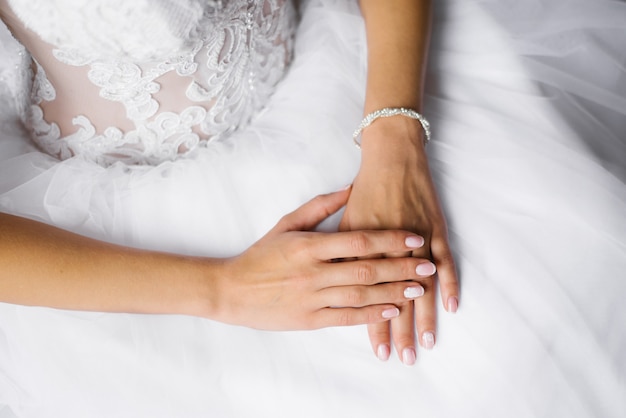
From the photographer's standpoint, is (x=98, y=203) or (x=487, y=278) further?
(x=98, y=203)

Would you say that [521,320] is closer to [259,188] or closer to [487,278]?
[487,278]

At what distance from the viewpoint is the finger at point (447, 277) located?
2.57 feet

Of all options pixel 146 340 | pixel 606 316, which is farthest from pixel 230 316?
pixel 606 316

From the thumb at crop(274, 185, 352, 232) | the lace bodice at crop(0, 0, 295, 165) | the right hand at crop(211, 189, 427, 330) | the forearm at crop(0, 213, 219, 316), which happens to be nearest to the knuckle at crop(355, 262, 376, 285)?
the right hand at crop(211, 189, 427, 330)

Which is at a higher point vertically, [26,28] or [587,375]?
[26,28]

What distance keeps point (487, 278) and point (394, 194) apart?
0.19 m

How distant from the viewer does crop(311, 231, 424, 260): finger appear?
817mm

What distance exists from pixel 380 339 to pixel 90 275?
43 centimetres

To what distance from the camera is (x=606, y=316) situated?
0.78 meters

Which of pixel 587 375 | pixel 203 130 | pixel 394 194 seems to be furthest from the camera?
pixel 203 130

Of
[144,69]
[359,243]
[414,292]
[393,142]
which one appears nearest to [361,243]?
[359,243]

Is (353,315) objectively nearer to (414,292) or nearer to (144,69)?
(414,292)

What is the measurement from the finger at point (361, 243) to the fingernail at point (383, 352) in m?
0.13

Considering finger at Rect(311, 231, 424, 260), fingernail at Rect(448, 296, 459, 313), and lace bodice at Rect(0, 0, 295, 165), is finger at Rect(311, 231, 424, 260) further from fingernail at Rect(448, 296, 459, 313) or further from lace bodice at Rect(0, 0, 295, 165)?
lace bodice at Rect(0, 0, 295, 165)
